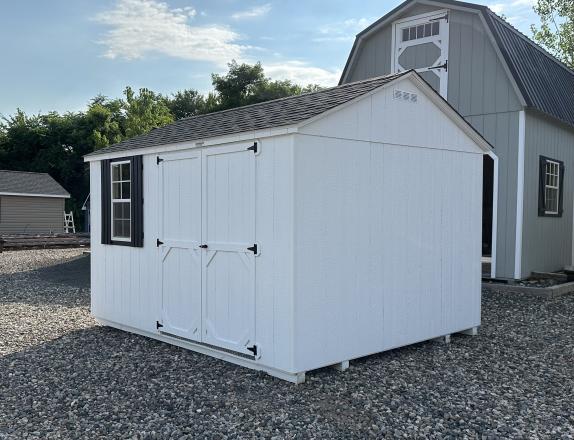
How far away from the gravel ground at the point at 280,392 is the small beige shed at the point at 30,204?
2138 centimetres

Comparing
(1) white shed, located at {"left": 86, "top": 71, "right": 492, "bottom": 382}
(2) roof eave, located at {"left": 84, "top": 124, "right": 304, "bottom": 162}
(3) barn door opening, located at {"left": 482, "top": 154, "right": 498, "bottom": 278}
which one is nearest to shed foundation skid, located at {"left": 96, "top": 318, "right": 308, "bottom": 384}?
(1) white shed, located at {"left": 86, "top": 71, "right": 492, "bottom": 382}

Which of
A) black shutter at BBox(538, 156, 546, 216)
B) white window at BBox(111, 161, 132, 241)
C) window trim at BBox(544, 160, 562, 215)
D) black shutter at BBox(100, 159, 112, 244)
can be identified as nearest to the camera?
white window at BBox(111, 161, 132, 241)

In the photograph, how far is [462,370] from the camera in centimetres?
548

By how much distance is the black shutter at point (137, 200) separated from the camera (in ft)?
21.9

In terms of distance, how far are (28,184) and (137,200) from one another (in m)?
23.5

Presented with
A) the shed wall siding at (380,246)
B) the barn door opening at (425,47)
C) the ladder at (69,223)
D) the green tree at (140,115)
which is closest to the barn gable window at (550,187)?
the barn door opening at (425,47)

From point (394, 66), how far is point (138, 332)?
331 inches

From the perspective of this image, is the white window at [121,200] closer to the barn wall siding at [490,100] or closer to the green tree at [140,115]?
the barn wall siding at [490,100]

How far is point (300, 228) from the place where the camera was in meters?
4.97

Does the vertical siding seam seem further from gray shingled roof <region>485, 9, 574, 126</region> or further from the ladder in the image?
the ladder

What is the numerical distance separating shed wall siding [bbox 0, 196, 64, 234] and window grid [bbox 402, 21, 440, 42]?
21472 mm

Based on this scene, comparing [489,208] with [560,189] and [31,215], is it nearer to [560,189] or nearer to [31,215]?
[560,189]

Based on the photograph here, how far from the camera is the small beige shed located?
85.9ft

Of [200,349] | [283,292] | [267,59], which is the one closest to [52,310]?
[200,349]
